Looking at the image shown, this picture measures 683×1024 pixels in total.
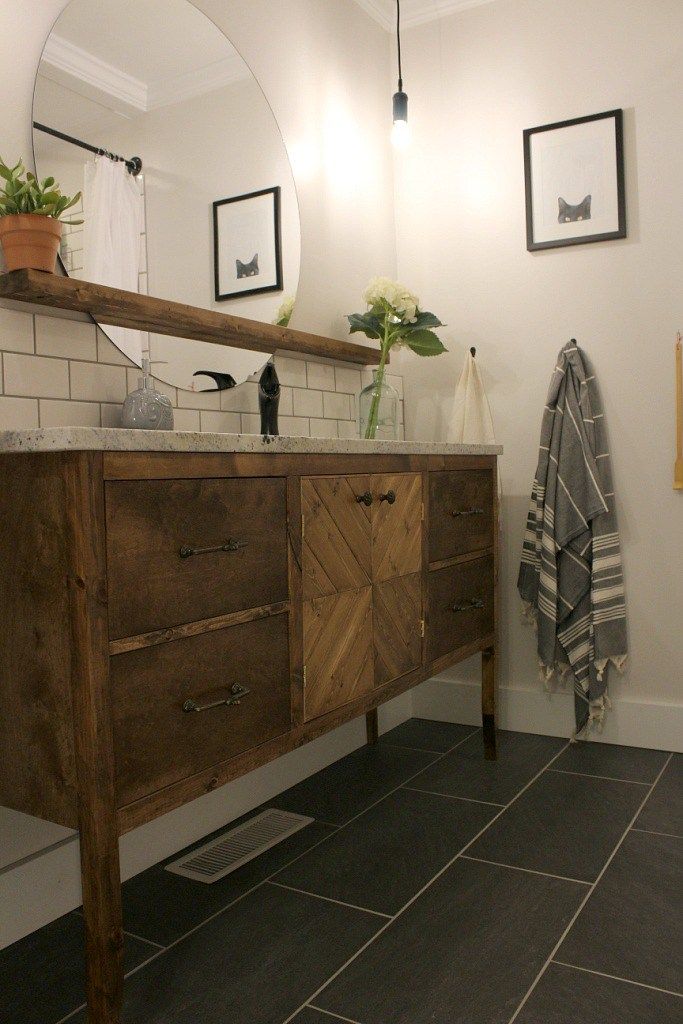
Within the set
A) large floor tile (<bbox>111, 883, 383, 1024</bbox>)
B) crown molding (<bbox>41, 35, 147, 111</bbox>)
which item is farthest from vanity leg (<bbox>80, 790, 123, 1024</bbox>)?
crown molding (<bbox>41, 35, 147, 111</bbox>)

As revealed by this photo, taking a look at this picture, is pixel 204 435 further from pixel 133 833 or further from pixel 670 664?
pixel 670 664

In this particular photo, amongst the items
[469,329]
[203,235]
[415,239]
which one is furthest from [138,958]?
[415,239]

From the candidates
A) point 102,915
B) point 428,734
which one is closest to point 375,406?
point 428,734

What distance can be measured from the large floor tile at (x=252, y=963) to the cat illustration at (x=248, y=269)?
1.57m

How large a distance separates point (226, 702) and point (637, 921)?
948 mm

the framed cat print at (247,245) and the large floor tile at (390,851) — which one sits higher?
the framed cat print at (247,245)

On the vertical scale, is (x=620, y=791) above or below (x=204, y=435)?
below

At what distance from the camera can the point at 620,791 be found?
7.99 feet

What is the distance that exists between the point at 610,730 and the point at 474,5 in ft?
8.34

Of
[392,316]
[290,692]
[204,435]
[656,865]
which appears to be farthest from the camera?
[392,316]

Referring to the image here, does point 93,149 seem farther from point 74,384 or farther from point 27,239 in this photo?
point 74,384

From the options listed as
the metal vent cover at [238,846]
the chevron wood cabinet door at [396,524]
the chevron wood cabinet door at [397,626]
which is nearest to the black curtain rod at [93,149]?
the chevron wood cabinet door at [396,524]

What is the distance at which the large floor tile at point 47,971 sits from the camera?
4.89 feet

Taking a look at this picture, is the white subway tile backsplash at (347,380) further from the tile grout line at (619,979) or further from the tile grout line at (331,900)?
the tile grout line at (619,979)
